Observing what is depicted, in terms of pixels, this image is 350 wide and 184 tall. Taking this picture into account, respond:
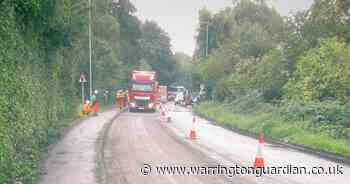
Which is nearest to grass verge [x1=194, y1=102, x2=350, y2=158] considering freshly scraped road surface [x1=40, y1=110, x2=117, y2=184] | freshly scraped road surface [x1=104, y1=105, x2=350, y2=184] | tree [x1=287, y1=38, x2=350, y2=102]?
freshly scraped road surface [x1=104, y1=105, x2=350, y2=184]

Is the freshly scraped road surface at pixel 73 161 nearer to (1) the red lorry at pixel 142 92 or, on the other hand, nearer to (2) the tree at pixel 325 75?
(2) the tree at pixel 325 75

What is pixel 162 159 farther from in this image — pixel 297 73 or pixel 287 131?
pixel 297 73

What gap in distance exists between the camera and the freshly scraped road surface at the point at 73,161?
41.6 feet

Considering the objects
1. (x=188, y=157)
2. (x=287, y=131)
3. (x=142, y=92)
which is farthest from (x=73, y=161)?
(x=142, y=92)

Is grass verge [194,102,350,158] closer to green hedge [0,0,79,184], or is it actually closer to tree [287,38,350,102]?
tree [287,38,350,102]

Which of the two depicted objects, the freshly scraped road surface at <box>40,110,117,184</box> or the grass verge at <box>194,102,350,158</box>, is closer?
the freshly scraped road surface at <box>40,110,117,184</box>

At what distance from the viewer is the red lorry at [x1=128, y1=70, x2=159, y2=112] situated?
52.6 m

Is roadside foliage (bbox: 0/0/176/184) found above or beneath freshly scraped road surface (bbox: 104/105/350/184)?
above

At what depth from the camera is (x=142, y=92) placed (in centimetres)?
5294

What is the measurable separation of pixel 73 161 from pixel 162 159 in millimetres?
2905

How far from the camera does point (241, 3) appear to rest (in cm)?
9181

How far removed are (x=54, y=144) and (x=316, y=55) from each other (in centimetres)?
1651

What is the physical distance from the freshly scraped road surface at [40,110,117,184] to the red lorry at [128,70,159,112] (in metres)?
28.5

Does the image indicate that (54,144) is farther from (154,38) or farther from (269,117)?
(154,38)
